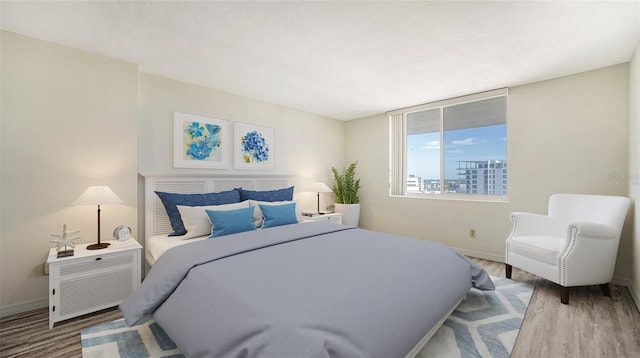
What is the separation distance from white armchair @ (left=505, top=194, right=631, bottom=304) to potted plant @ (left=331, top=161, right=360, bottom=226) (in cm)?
243

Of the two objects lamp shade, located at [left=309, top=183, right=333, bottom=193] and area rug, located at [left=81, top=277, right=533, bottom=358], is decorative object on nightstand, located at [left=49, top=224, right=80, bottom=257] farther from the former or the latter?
lamp shade, located at [left=309, top=183, right=333, bottom=193]

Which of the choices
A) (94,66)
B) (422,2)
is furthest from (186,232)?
(422,2)

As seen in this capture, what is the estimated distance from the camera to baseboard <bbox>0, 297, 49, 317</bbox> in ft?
7.36

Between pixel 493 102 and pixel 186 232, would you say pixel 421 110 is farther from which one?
pixel 186 232

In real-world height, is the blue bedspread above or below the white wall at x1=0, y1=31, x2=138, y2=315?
below

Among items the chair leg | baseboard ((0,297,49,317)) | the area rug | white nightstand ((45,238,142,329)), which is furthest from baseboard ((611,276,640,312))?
baseboard ((0,297,49,317))

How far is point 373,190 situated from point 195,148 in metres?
3.13

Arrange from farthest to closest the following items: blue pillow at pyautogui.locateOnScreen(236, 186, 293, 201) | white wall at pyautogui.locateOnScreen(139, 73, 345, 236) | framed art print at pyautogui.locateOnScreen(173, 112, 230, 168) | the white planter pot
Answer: the white planter pot → blue pillow at pyautogui.locateOnScreen(236, 186, 293, 201) → framed art print at pyautogui.locateOnScreen(173, 112, 230, 168) → white wall at pyautogui.locateOnScreen(139, 73, 345, 236)

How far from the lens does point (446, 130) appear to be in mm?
4352

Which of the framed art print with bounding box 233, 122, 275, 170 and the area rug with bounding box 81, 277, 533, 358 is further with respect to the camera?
the framed art print with bounding box 233, 122, 275, 170

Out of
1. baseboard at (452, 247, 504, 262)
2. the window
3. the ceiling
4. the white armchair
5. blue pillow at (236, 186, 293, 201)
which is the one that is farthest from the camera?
the window

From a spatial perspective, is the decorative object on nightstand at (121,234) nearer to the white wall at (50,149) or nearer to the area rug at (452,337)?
the white wall at (50,149)

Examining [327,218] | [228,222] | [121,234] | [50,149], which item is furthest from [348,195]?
[50,149]

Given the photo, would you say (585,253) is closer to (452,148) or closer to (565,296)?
(565,296)
